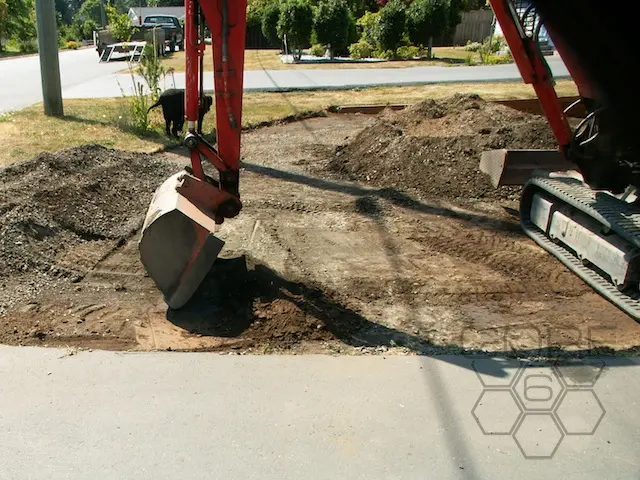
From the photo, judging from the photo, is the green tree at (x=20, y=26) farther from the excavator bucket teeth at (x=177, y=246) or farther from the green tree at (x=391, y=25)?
the excavator bucket teeth at (x=177, y=246)

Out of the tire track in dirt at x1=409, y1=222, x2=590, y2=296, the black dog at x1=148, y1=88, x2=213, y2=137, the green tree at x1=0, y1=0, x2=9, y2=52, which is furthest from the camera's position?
the green tree at x1=0, y1=0, x2=9, y2=52

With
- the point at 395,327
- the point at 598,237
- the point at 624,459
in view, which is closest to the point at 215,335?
the point at 395,327

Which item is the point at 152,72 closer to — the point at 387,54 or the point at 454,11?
the point at 387,54

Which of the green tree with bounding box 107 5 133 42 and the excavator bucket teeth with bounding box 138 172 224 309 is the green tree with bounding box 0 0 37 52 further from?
the excavator bucket teeth with bounding box 138 172 224 309

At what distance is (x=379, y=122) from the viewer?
10242mm

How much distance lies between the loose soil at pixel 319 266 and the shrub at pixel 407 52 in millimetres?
18800

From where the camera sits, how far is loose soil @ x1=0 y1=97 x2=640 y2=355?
4203 millimetres

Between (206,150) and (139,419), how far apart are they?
2.21m

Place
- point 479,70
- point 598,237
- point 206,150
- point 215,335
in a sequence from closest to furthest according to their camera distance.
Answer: point 215,335
point 206,150
point 598,237
point 479,70

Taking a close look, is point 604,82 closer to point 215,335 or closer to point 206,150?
point 215,335

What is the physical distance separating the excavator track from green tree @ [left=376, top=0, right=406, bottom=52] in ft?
69.6

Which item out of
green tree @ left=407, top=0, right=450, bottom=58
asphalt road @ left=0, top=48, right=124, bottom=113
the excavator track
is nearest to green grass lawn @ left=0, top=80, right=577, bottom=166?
asphalt road @ left=0, top=48, right=124, bottom=113

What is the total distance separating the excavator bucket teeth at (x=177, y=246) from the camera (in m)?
4.40

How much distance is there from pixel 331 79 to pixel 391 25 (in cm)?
881
